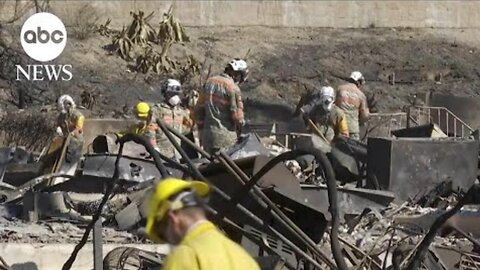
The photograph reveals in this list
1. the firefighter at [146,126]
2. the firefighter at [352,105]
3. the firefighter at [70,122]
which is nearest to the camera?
the firefighter at [146,126]

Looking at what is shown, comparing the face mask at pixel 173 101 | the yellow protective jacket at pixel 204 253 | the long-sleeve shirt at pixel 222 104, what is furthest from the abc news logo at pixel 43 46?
the yellow protective jacket at pixel 204 253

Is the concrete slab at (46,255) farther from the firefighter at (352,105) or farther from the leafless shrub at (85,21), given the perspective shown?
the leafless shrub at (85,21)

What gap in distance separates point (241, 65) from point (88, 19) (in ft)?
60.3

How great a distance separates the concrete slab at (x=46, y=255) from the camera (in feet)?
28.9

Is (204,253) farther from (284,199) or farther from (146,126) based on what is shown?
(146,126)

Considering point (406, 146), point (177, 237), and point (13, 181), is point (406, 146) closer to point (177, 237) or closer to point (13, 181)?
point (13, 181)

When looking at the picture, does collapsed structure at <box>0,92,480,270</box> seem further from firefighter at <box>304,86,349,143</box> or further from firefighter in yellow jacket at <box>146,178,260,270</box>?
firefighter in yellow jacket at <box>146,178,260,270</box>

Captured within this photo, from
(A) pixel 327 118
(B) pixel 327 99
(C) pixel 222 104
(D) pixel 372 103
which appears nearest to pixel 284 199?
(C) pixel 222 104

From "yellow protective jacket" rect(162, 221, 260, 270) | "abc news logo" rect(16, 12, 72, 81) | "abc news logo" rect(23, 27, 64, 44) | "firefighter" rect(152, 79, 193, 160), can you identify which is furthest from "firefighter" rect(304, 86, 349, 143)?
"abc news logo" rect(23, 27, 64, 44)

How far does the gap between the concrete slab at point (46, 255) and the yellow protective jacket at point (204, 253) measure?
4.75m

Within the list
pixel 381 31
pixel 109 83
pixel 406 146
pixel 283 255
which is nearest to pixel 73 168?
pixel 406 146

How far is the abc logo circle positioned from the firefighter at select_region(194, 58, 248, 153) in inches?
570

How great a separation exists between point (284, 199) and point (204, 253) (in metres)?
3.90

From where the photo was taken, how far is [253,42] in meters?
A: 31.0
